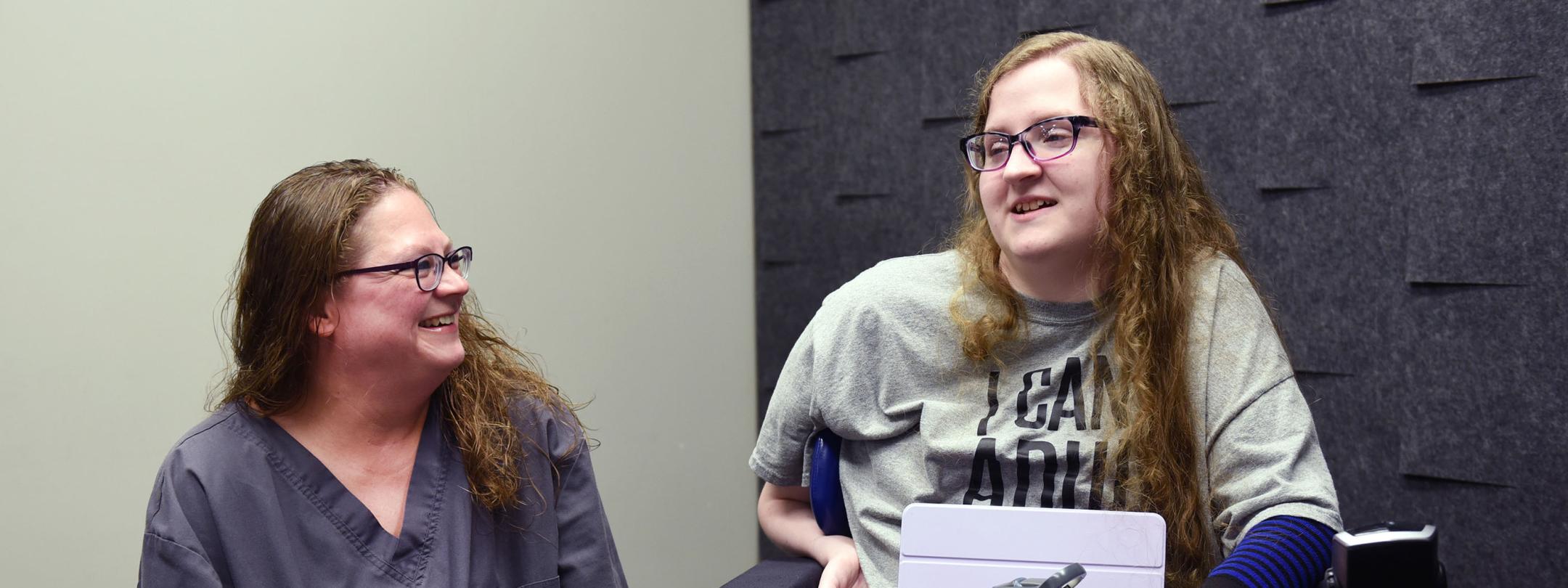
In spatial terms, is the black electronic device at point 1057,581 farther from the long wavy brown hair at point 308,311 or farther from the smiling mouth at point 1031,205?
the long wavy brown hair at point 308,311

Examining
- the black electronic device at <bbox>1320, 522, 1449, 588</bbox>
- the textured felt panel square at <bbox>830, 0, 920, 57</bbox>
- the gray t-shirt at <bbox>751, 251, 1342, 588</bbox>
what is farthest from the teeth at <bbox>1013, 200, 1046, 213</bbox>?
the textured felt panel square at <bbox>830, 0, 920, 57</bbox>

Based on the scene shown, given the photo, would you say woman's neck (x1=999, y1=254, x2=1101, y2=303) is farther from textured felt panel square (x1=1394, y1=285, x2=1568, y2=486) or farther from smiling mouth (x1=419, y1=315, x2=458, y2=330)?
textured felt panel square (x1=1394, y1=285, x2=1568, y2=486)

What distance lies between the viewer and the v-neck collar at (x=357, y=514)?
1.38m

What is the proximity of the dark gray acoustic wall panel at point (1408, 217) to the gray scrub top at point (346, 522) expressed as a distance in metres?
1.36

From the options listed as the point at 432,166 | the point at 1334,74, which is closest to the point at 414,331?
the point at 432,166

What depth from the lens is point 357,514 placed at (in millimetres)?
1387

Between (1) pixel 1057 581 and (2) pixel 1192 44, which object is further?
(2) pixel 1192 44

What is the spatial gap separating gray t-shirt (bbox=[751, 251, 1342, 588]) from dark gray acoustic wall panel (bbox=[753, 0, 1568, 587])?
0.68 metres

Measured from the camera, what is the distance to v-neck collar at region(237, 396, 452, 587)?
1.38m

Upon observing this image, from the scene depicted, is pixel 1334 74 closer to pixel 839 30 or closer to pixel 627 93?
pixel 839 30

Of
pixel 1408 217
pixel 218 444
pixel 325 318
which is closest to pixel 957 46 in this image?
pixel 1408 217

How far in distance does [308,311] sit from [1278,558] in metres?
1.09

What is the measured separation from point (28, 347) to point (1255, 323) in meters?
1.68

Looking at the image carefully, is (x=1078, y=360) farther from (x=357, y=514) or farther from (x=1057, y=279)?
(x=357, y=514)
